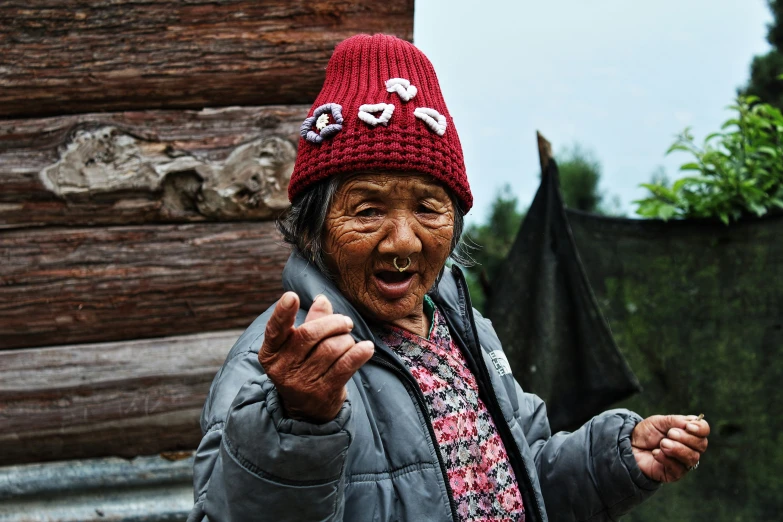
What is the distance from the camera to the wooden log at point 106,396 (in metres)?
2.51

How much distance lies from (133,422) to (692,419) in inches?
70.8

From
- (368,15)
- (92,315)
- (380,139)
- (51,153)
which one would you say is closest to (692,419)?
(380,139)

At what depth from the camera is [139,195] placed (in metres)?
2.51

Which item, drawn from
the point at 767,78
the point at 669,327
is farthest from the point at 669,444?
the point at 767,78

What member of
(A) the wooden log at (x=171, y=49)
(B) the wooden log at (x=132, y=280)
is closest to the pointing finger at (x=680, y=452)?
(B) the wooden log at (x=132, y=280)

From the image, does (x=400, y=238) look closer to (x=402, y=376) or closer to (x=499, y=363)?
(x=402, y=376)

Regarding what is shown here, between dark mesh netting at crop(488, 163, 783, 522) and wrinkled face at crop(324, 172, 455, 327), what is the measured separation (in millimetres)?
1931

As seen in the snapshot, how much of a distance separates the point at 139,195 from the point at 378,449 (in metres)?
1.44

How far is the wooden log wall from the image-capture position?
96.7 inches

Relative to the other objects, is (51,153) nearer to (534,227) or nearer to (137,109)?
(137,109)

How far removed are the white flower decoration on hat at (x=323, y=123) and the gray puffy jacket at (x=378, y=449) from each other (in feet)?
0.91

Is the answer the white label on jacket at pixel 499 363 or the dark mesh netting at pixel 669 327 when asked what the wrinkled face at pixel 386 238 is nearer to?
the white label on jacket at pixel 499 363

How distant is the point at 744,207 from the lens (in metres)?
3.50

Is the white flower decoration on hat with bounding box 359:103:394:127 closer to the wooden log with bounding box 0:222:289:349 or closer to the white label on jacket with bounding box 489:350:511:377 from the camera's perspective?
the white label on jacket with bounding box 489:350:511:377
